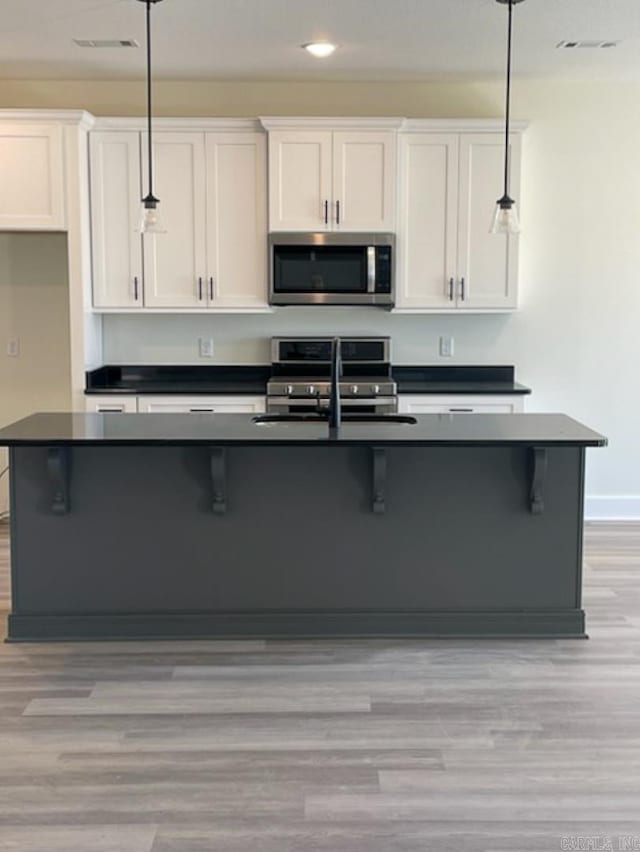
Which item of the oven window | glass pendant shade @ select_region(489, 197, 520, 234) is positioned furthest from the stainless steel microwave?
glass pendant shade @ select_region(489, 197, 520, 234)

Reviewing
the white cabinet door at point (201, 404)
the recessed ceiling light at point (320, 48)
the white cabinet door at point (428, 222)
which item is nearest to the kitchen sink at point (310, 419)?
the white cabinet door at point (201, 404)

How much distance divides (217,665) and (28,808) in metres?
1.05

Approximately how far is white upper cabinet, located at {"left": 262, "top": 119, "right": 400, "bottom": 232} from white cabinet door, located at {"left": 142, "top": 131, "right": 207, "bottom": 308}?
0.45m

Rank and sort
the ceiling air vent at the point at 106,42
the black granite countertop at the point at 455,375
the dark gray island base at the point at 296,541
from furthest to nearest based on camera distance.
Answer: the black granite countertop at the point at 455,375, the ceiling air vent at the point at 106,42, the dark gray island base at the point at 296,541

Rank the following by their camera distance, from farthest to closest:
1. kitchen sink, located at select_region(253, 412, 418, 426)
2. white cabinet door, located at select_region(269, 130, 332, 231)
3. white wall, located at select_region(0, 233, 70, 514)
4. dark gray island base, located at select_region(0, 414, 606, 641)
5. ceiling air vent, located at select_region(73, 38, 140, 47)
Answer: white wall, located at select_region(0, 233, 70, 514)
white cabinet door, located at select_region(269, 130, 332, 231)
ceiling air vent, located at select_region(73, 38, 140, 47)
kitchen sink, located at select_region(253, 412, 418, 426)
dark gray island base, located at select_region(0, 414, 606, 641)

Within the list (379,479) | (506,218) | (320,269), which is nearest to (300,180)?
(320,269)

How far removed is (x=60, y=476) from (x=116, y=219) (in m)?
2.26

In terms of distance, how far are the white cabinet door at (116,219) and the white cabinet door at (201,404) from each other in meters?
0.64

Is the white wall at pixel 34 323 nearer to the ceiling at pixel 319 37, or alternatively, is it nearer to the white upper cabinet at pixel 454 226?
the ceiling at pixel 319 37

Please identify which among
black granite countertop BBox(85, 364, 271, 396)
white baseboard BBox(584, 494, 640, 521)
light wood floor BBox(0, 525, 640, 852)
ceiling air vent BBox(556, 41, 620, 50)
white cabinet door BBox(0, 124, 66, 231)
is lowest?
light wood floor BBox(0, 525, 640, 852)

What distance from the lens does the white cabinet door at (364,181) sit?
16.7 ft

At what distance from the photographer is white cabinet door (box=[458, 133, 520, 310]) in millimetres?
5152

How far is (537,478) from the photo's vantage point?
3506 millimetres

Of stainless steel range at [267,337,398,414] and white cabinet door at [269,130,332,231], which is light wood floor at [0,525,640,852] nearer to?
stainless steel range at [267,337,398,414]
